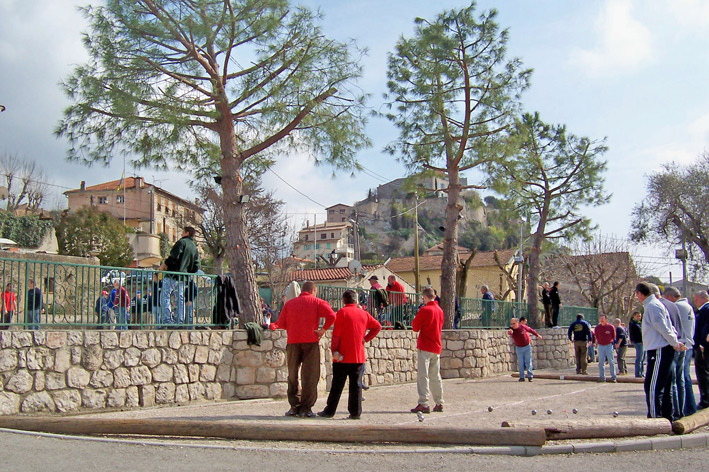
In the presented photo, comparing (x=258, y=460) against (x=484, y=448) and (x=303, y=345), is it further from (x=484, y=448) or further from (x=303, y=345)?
(x=303, y=345)

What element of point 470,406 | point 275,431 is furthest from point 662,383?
point 275,431

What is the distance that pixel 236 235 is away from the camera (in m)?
12.5

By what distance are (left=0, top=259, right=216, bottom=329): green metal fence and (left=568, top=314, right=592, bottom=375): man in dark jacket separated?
1190 cm

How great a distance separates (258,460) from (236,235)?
6.82m

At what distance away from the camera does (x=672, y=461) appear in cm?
659

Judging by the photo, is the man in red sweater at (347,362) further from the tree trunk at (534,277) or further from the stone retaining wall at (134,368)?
the tree trunk at (534,277)

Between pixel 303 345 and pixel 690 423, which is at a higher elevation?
pixel 303 345

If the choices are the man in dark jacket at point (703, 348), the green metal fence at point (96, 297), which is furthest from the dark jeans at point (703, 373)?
the green metal fence at point (96, 297)

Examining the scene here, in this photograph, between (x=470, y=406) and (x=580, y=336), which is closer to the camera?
(x=470, y=406)

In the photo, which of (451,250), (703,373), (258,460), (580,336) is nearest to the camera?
(258,460)

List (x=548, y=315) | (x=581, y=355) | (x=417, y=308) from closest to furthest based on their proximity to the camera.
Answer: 1. (x=417, y=308)
2. (x=581, y=355)
3. (x=548, y=315)

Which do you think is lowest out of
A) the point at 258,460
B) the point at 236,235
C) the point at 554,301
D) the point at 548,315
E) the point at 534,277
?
the point at 258,460

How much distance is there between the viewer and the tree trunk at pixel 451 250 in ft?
61.3

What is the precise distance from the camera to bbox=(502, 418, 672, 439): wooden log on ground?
7.01 m
